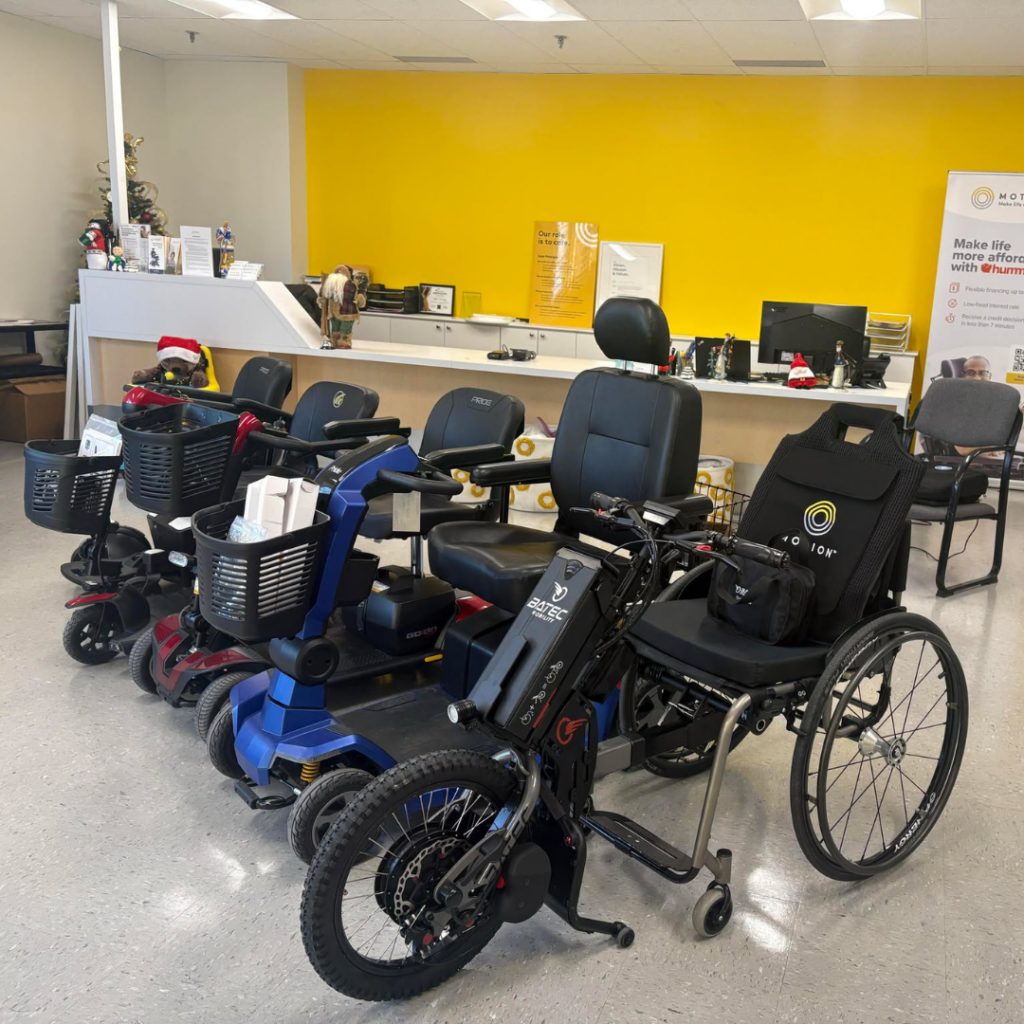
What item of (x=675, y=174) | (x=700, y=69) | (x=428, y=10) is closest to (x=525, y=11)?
(x=428, y=10)

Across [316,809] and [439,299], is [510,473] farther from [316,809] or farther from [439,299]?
[439,299]

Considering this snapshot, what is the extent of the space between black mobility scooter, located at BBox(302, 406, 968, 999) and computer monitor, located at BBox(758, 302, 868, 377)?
2.67 metres

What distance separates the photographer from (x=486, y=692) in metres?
1.88

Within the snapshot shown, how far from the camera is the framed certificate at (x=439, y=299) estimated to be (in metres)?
7.86

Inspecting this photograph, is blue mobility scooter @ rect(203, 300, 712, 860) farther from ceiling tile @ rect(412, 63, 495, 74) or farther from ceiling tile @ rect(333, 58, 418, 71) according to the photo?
ceiling tile @ rect(333, 58, 418, 71)

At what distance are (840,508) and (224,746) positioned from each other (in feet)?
5.32

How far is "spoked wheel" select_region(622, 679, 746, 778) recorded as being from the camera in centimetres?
239

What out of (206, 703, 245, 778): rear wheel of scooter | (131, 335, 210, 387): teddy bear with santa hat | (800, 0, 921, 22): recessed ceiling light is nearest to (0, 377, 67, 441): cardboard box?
(131, 335, 210, 387): teddy bear with santa hat

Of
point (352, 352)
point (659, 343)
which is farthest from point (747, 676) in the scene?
point (352, 352)

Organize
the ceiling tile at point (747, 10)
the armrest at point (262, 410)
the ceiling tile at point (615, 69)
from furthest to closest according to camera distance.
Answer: the ceiling tile at point (615, 69), the ceiling tile at point (747, 10), the armrest at point (262, 410)

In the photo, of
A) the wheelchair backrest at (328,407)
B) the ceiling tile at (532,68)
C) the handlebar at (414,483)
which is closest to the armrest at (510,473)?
the handlebar at (414,483)

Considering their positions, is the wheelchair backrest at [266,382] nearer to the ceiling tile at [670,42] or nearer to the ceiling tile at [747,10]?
the ceiling tile at [747,10]

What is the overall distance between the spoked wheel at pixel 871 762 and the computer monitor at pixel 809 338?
231 cm

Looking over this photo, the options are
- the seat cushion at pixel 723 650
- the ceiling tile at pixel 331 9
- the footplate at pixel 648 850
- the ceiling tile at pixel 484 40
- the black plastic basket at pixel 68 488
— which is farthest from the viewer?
the ceiling tile at pixel 484 40
